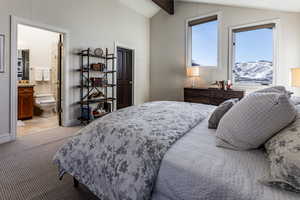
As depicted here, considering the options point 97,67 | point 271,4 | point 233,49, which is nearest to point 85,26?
point 97,67

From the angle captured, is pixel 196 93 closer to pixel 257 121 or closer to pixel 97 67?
pixel 97 67

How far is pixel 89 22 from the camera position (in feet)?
13.3

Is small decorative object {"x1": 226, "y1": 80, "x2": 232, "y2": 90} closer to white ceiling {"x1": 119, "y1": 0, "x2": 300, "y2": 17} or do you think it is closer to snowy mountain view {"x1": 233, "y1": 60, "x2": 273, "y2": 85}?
snowy mountain view {"x1": 233, "y1": 60, "x2": 273, "y2": 85}

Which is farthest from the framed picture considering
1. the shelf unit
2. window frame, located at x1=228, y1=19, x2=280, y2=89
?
window frame, located at x1=228, y1=19, x2=280, y2=89

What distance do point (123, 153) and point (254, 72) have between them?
401 centimetres

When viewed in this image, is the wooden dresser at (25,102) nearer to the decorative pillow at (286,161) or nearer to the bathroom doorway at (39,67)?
the bathroom doorway at (39,67)

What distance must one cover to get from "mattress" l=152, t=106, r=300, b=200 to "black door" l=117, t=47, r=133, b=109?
4207 mm

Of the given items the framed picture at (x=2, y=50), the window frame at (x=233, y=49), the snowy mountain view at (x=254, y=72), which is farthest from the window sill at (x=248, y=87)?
the framed picture at (x=2, y=50)

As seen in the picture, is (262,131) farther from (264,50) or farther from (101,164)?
(264,50)

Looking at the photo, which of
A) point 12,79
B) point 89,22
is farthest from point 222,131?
point 89,22

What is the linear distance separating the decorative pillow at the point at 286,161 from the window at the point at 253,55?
11.8 ft

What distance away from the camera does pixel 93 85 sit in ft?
13.3

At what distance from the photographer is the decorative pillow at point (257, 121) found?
3.10 feet

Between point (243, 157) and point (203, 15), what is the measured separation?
455 cm
